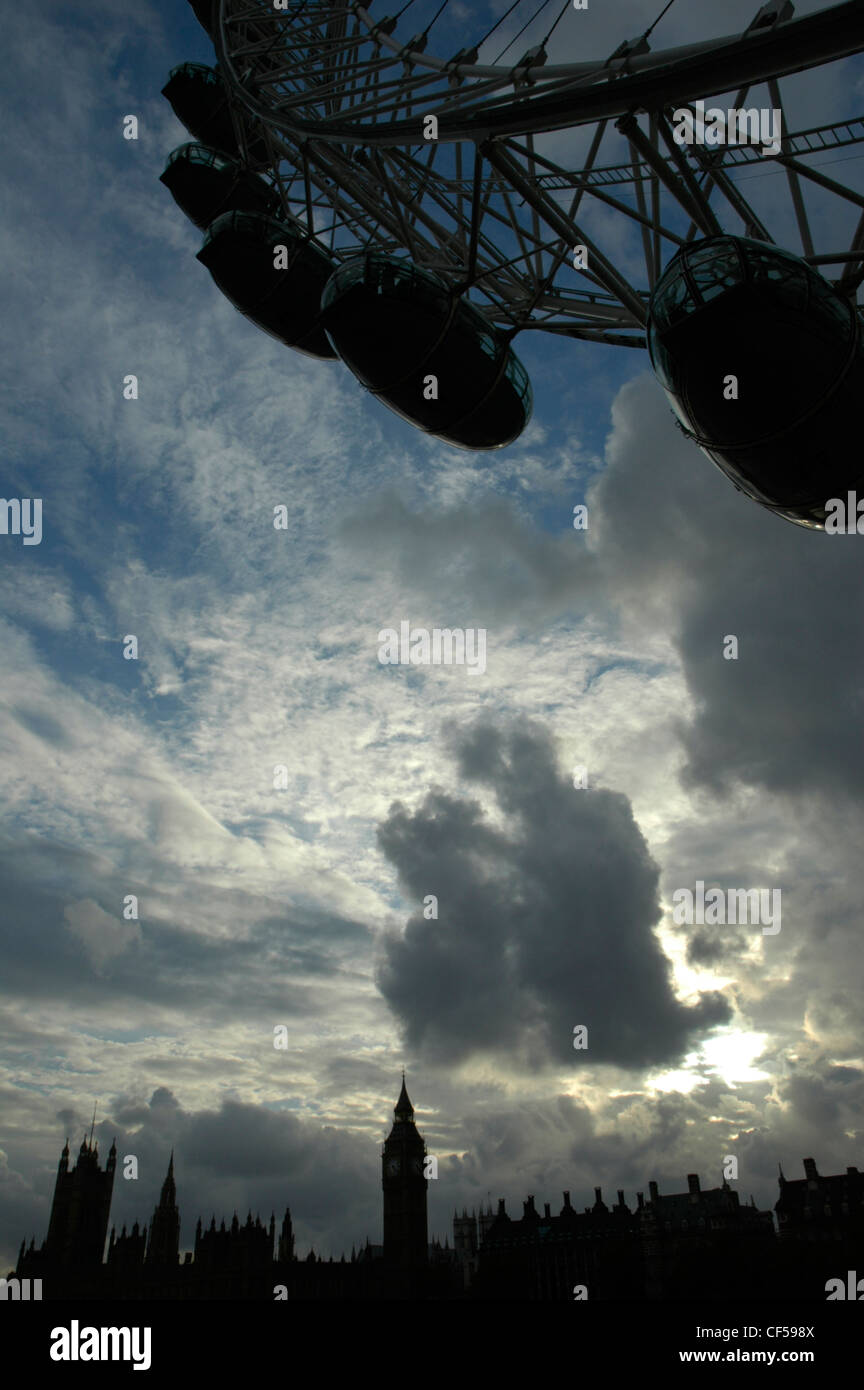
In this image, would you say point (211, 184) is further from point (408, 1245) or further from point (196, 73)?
point (408, 1245)

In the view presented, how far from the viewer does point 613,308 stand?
1589cm

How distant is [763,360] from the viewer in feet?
31.6

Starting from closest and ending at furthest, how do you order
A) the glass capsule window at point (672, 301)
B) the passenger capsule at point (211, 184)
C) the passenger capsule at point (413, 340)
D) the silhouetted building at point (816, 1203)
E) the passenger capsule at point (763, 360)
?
the passenger capsule at point (763, 360) → the glass capsule window at point (672, 301) → the passenger capsule at point (413, 340) → the passenger capsule at point (211, 184) → the silhouetted building at point (816, 1203)

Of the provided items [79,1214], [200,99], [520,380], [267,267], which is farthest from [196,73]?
[79,1214]

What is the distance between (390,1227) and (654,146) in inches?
4937

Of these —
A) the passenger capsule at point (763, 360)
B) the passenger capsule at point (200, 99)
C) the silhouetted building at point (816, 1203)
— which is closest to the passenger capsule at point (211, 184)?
the passenger capsule at point (200, 99)

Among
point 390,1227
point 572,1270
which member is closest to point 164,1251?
point 390,1227

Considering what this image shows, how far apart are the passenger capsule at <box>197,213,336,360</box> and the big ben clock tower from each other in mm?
115717

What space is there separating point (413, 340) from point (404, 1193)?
400ft

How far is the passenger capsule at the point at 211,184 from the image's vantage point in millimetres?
20109

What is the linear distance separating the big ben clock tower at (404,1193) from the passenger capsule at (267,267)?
115717mm

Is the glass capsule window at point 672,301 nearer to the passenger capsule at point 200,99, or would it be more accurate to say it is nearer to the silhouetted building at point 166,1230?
the passenger capsule at point 200,99

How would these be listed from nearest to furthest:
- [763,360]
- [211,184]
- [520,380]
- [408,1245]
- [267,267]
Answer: [763,360]
[520,380]
[267,267]
[211,184]
[408,1245]

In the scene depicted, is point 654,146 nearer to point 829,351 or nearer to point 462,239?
point 829,351
